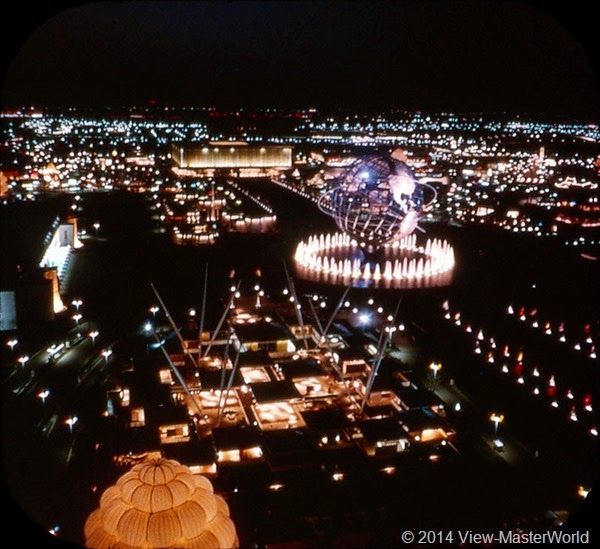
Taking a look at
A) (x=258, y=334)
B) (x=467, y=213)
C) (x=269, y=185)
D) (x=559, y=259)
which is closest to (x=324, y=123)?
(x=269, y=185)

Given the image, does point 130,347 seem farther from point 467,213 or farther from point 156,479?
point 467,213

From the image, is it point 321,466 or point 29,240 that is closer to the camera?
point 321,466

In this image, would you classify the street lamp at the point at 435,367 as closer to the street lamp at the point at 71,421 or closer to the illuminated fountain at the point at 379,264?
the illuminated fountain at the point at 379,264

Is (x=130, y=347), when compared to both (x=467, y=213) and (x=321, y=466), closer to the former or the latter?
(x=321, y=466)

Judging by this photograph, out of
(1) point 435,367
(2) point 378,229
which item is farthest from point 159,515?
(2) point 378,229

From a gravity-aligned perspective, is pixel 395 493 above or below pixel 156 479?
below

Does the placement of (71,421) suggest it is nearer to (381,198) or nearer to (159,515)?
(159,515)

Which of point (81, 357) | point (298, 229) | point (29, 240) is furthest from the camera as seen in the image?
point (298, 229)

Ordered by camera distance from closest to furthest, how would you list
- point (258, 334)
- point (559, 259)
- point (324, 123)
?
point (258, 334) → point (559, 259) → point (324, 123)

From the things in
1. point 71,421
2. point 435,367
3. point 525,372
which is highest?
point 435,367
